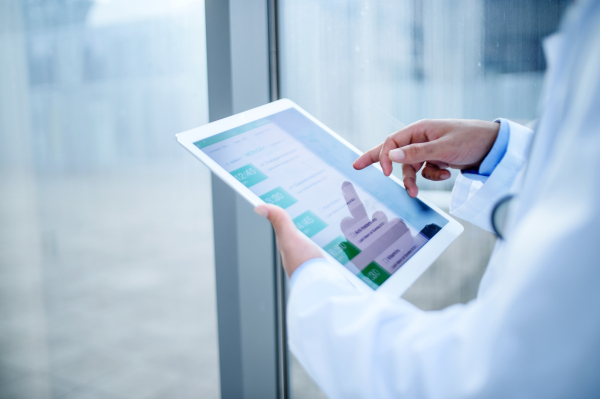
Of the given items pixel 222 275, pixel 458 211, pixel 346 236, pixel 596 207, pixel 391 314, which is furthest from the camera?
pixel 222 275

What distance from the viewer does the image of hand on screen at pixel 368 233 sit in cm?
55

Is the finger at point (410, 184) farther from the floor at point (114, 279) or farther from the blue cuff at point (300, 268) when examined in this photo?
the floor at point (114, 279)

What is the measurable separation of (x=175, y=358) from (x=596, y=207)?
1.11 meters

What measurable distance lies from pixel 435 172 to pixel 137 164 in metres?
0.82

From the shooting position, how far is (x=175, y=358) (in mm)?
1086

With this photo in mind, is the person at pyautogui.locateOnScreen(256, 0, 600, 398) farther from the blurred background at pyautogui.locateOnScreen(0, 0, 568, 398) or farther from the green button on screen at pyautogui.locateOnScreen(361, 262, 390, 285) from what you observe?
the blurred background at pyautogui.locateOnScreen(0, 0, 568, 398)

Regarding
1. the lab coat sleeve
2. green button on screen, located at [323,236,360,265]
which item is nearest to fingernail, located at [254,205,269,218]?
green button on screen, located at [323,236,360,265]

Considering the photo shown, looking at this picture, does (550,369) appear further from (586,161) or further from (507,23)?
(507,23)

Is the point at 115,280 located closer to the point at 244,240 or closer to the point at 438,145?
the point at 244,240

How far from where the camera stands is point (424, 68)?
91 centimetres

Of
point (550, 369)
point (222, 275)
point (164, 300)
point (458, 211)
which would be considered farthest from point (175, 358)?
point (550, 369)

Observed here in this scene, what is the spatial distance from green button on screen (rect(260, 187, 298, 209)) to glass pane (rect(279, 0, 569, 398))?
18.8 inches

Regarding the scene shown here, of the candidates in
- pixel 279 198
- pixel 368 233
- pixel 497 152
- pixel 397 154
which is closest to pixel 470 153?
pixel 497 152

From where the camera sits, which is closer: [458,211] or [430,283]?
[458,211]
